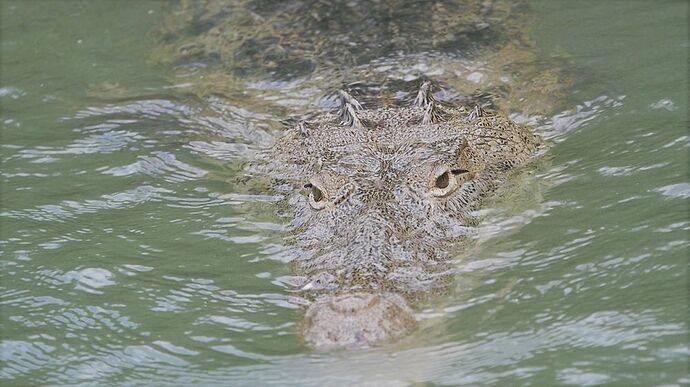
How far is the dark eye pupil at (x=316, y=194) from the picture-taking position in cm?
655

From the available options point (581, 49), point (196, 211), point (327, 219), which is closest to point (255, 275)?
point (327, 219)

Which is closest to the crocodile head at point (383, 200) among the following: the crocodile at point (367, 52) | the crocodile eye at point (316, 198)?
the crocodile eye at point (316, 198)

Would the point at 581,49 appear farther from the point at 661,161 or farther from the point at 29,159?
the point at 29,159

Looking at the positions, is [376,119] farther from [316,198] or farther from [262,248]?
[262,248]

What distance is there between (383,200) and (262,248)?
31.8 inches

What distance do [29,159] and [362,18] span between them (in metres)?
3.24

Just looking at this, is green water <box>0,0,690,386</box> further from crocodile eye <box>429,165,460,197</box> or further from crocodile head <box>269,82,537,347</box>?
crocodile eye <box>429,165,460,197</box>

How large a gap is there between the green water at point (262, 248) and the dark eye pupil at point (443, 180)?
17.2 inches

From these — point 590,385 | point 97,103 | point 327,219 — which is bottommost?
point 590,385

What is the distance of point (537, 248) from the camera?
5.93m

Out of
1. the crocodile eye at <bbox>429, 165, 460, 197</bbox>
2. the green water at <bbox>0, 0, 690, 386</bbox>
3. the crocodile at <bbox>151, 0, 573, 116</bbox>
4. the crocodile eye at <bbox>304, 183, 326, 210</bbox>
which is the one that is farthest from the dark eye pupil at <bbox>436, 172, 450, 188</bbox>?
the crocodile at <bbox>151, 0, 573, 116</bbox>

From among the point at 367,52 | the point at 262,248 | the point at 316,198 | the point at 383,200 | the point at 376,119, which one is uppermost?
the point at 367,52

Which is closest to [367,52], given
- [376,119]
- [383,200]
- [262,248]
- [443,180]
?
[376,119]

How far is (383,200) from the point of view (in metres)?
6.34
